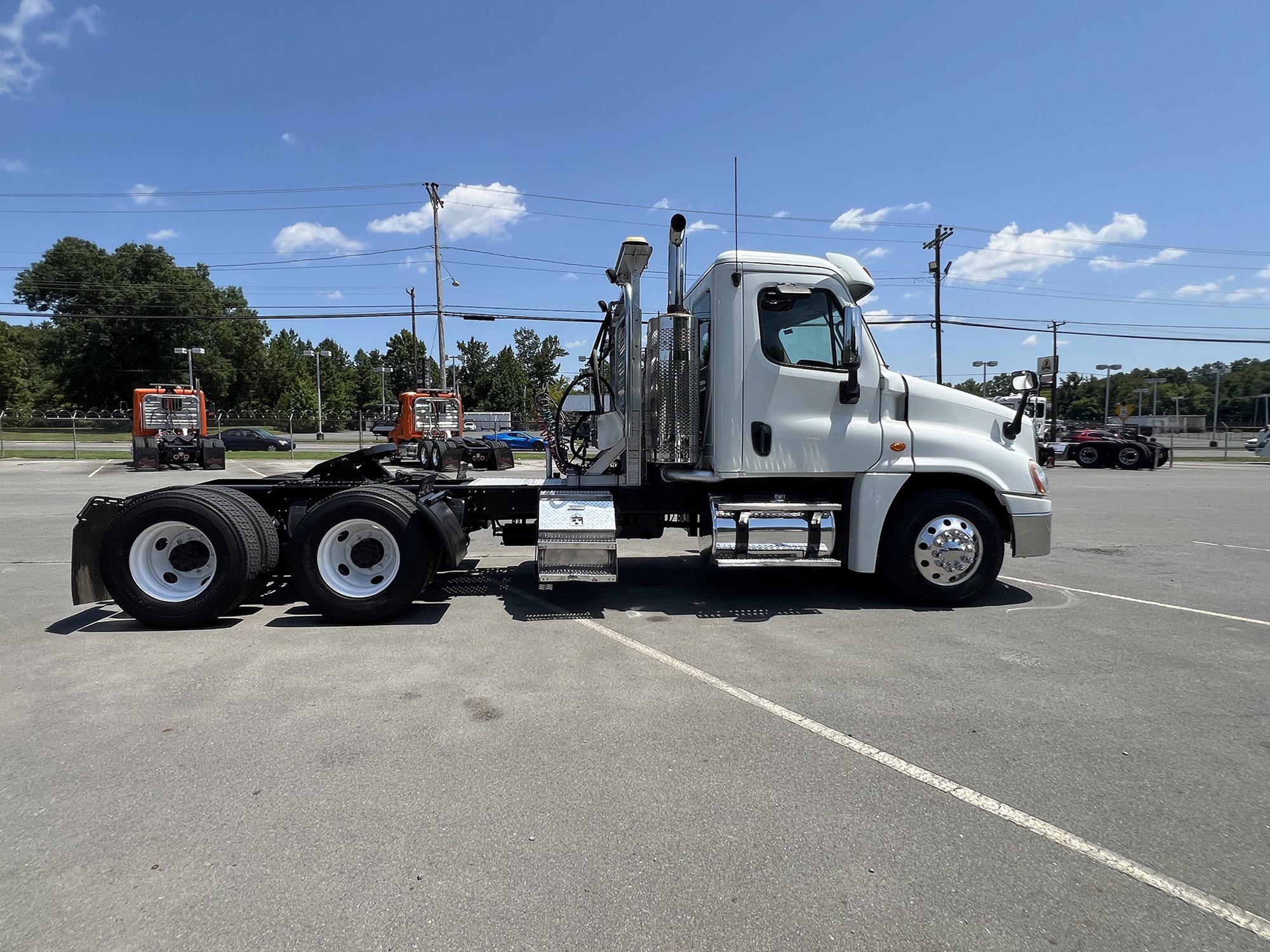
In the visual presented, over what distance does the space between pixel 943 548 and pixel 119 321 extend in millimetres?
79416

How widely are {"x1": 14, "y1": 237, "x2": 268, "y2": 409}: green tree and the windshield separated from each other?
7266 centimetres

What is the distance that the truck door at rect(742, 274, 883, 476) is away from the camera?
605cm

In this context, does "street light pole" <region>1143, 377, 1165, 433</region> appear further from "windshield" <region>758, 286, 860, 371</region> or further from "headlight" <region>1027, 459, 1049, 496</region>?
"windshield" <region>758, 286, 860, 371</region>

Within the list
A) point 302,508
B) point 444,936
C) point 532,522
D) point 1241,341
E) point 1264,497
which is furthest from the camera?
point 1241,341

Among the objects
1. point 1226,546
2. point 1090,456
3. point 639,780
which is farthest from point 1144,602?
point 1090,456

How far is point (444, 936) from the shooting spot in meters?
2.24

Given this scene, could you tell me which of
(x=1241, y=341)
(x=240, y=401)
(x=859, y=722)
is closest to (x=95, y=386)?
(x=240, y=401)

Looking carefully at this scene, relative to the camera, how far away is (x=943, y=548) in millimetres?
6184

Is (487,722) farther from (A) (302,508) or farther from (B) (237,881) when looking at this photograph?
(A) (302,508)

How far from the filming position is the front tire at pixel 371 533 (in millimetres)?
5652

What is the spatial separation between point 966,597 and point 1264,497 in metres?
15.1

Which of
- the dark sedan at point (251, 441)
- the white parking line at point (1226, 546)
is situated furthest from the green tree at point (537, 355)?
the white parking line at point (1226, 546)

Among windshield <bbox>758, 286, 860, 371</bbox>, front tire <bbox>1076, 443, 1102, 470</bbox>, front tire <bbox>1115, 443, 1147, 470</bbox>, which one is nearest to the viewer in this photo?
windshield <bbox>758, 286, 860, 371</bbox>

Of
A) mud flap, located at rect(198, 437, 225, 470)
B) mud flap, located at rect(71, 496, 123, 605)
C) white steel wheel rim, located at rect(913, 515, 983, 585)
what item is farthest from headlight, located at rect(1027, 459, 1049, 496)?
mud flap, located at rect(198, 437, 225, 470)
